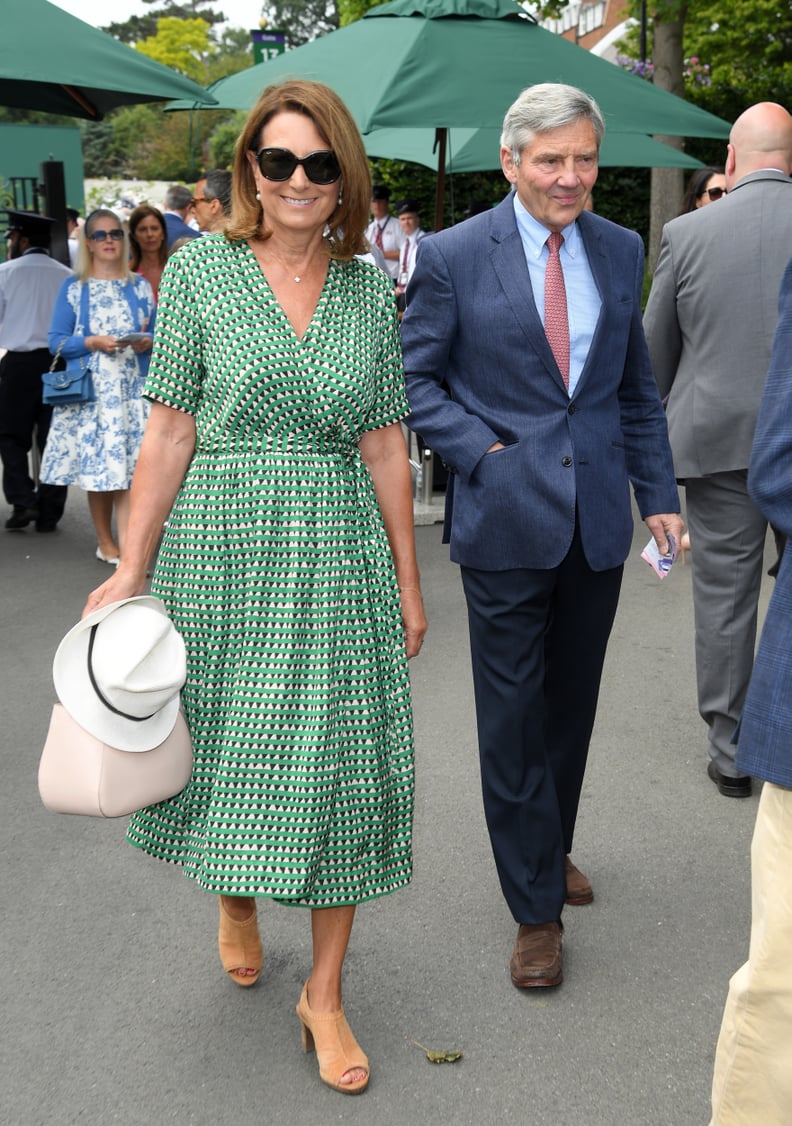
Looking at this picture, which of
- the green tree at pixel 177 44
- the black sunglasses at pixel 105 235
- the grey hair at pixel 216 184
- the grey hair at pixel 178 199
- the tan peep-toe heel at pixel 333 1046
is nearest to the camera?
the tan peep-toe heel at pixel 333 1046

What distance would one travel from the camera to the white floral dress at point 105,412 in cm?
802

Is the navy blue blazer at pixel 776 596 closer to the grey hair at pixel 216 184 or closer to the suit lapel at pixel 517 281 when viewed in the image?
the suit lapel at pixel 517 281

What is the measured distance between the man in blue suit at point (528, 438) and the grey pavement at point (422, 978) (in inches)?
10.0

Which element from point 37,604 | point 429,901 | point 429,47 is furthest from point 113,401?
point 429,901

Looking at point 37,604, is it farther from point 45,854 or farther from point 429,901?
point 429,901

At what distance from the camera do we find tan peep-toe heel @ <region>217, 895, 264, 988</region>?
11.4 feet

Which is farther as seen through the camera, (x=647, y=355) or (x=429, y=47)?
(x=429, y=47)

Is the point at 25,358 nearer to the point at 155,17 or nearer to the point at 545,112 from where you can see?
the point at 545,112

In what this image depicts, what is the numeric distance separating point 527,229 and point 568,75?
5024 mm

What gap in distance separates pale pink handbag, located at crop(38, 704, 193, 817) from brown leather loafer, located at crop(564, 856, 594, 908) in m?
1.54

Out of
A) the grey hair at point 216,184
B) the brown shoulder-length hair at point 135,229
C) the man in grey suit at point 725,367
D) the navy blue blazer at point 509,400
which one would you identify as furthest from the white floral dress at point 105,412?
the navy blue blazer at point 509,400

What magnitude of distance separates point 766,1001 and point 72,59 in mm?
6619

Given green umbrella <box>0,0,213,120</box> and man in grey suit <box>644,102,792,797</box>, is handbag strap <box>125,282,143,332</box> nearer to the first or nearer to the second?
green umbrella <box>0,0,213,120</box>

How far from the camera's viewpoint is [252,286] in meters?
3.04
